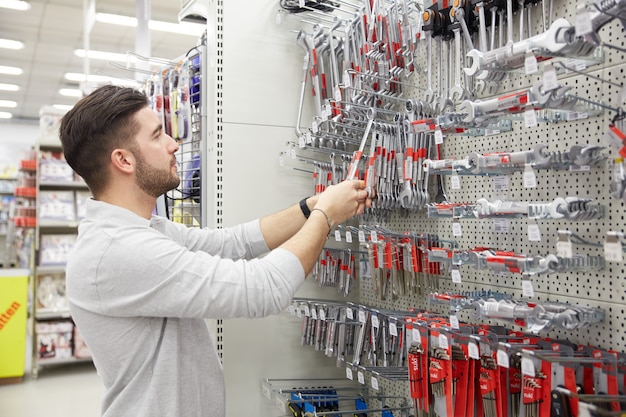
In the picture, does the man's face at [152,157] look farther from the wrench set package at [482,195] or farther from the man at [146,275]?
the wrench set package at [482,195]

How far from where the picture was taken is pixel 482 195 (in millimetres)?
2023

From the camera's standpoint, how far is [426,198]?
6.86ft

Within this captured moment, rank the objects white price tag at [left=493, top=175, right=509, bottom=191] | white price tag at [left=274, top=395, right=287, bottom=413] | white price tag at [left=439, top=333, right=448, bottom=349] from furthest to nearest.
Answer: white price tag at [left=274, top=395, right=287, bottom=413] → white price tag at [left=493, top=175, right=509, bottom=191] → white price tag at [left=439, top=333, right=448, bottom=349]

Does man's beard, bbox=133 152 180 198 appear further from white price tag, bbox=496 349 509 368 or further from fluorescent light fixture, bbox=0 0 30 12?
fluorescent light fixture, bbox=0 0 30 12

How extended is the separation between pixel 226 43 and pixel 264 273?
1.45 m

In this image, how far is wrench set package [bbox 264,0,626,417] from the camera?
1399 millimetres

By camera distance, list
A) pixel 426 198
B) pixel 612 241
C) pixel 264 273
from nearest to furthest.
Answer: pixel 612 241 → pixel 264 273 → pixel 426 198

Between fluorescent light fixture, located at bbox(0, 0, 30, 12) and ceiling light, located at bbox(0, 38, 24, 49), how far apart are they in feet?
5.88

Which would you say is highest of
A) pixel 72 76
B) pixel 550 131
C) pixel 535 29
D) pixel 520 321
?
pixel 72 76

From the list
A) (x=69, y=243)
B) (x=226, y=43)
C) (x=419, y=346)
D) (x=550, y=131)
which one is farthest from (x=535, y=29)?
(x=69, y=243)

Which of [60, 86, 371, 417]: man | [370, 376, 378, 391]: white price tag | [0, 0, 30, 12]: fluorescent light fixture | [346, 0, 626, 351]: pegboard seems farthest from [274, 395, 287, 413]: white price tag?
[0, 0, 30, 12]: fluorescent light fixture

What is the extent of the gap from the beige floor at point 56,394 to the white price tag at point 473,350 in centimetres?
419

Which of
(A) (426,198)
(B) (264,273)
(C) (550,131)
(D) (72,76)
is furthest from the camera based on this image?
(D) (72,76)

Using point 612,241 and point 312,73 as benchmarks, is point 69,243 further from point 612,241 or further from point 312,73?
point 612,241
